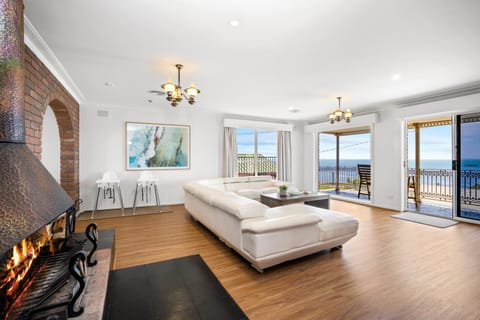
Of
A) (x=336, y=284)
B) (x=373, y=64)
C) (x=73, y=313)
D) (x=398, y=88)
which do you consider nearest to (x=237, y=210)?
(x=336, y=284)

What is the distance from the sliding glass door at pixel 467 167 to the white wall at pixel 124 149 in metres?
5.28

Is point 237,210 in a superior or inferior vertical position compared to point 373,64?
inferior

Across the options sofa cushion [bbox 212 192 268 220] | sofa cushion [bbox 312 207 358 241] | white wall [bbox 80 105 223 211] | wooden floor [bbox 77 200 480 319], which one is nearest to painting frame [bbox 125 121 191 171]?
white wall [bbox 80 105 223 211]

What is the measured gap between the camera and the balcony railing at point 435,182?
4.29 m

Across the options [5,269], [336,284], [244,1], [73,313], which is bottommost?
[336,284]

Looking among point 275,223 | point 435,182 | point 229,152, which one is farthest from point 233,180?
point 435,182

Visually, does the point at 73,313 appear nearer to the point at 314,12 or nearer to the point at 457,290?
the point at 314,12

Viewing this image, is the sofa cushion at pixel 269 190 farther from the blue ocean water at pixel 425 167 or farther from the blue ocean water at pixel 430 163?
the blue ocean water at pixel 430 163

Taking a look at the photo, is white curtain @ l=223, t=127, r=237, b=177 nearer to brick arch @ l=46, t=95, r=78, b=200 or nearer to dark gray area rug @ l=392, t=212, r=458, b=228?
brick arch @ l=46, t=95, r=78, b=200

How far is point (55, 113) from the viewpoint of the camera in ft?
13.3

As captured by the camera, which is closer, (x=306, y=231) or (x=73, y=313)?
(x=73, y=313)

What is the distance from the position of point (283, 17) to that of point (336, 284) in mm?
2557

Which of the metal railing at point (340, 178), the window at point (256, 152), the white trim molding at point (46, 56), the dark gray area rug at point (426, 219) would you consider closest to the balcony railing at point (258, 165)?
the window at point (256, 152)

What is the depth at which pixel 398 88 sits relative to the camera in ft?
13.3
